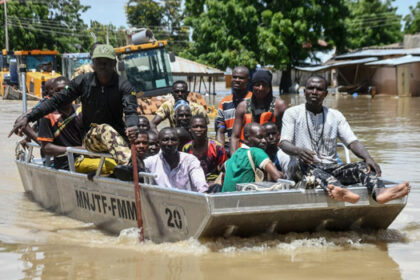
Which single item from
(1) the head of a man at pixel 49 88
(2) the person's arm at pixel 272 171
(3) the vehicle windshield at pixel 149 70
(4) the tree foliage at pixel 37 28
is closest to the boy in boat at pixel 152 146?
(1) the head of a man at pixel 49 88

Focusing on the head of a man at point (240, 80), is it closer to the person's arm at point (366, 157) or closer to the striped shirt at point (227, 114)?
the striped shirt at point (227, 114)

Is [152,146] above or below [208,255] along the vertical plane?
above

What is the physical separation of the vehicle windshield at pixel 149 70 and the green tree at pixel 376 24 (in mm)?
36229

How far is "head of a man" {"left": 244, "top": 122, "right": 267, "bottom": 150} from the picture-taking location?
245 inches

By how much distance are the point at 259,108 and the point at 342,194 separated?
6.37ft

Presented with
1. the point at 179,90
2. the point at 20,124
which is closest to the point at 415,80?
the point at 179,90

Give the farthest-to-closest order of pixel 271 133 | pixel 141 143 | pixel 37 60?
→ 1. pixel 37 60
2. pixel 271 133
3. pixel 141 143

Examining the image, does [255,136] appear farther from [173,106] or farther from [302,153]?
[173,106]

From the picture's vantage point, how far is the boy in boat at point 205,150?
22.5 feet

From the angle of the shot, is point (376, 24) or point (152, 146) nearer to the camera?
point (152, 146)

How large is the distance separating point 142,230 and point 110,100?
1.33 meters

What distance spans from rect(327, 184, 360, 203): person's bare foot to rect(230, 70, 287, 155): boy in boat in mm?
1712

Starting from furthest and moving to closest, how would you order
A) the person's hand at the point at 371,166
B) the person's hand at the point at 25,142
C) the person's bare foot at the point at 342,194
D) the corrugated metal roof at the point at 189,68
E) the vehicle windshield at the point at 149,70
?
1. the corrugated metal roof at the point at 189,68
2. the vehicle windshield at the point at 149,70
3. the person's hand at the point at 25,142
4. the person's hand at the point at 371,166
5. the person's bare foot at the point at 342,194

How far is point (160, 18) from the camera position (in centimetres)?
6712
